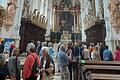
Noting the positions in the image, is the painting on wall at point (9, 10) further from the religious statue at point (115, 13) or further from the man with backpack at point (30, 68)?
the man with backpack at point (30, 68)

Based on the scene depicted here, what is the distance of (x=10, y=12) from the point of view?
491 inches

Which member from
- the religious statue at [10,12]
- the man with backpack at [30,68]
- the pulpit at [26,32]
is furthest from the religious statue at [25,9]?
the man with backpack at [30,68]

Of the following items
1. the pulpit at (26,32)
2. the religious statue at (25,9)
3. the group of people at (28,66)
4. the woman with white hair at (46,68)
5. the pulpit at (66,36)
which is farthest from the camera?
the pulpit at (66,36)

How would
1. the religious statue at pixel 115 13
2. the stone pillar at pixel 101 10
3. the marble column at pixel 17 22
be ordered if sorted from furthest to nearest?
1. the stone pillar at pixel 101 10
2. the marble column at pixel 17 22
3. the religious statue at pixel 115 13

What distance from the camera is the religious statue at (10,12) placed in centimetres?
1231

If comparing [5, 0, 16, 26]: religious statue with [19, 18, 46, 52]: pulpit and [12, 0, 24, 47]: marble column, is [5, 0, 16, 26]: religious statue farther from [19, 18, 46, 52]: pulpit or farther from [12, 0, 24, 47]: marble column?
[19, 18, 46, 52]: pulpit

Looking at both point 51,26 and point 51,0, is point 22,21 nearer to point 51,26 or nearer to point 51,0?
point 51,26

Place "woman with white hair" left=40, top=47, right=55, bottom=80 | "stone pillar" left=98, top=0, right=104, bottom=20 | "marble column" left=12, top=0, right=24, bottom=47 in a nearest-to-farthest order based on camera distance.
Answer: "woman with white hair" left=40, top=47, right=55, bottom=80, "marble column" left=12, top=0, right=24, bottom=47, "stone pillar" left=98, top=0, right=104, bottom=20

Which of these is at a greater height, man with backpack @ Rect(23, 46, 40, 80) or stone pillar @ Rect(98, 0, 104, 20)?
stone pillar @ Rect(98, 0, 104, 20)

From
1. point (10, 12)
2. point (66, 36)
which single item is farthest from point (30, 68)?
point (66, 36)

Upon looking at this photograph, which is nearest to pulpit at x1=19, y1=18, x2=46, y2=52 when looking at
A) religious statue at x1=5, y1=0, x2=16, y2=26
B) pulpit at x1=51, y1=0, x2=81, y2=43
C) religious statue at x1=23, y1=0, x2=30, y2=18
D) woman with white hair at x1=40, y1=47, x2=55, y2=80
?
religious statue at x1=23, y1=0, x2=30, y2=18

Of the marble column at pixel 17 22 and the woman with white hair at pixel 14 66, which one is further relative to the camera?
the marble column at pixel 17 22

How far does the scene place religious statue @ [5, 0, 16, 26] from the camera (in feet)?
40.4

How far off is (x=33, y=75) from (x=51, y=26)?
73.7 ft
